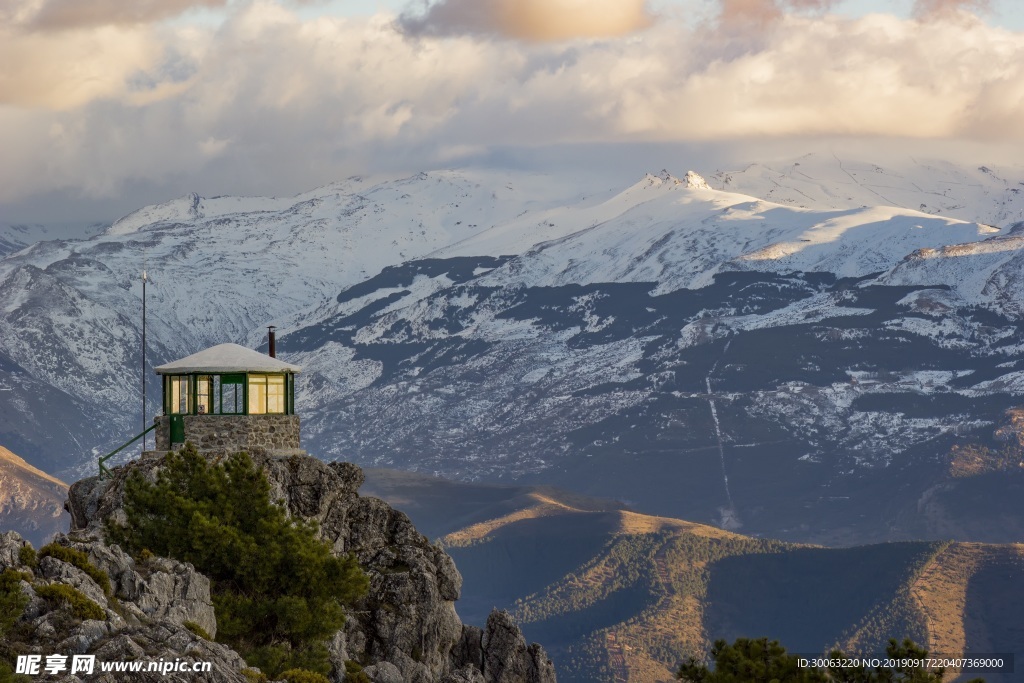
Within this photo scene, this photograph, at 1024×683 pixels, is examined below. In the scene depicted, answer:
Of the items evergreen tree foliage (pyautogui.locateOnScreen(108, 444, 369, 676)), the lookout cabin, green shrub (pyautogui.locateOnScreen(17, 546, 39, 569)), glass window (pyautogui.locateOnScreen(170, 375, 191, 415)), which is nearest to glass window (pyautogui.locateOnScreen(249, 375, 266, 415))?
the lookout cabin

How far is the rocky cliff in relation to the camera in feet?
268

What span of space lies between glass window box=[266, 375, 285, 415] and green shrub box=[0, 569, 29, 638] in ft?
104

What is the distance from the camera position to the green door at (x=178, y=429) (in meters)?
107

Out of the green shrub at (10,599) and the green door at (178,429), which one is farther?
the green door at (178,429)

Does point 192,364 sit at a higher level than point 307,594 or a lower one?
higher

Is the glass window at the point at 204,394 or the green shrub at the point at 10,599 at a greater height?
the glass window at the point at 204,394

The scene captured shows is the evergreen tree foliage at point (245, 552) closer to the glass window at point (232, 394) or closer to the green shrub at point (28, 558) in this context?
the glass window at point (232, 394)

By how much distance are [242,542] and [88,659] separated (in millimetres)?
28516

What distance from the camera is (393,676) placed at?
10219cm

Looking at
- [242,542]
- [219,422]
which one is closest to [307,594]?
[242,542]

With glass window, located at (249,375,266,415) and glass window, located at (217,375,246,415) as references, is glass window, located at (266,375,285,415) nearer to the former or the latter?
glass window, located at (249,375,266,415)

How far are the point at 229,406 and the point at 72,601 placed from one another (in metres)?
32.6

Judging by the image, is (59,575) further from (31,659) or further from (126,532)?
(126,532)

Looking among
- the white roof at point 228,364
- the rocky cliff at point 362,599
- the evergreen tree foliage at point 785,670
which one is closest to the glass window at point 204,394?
the white roof at point 228,364
